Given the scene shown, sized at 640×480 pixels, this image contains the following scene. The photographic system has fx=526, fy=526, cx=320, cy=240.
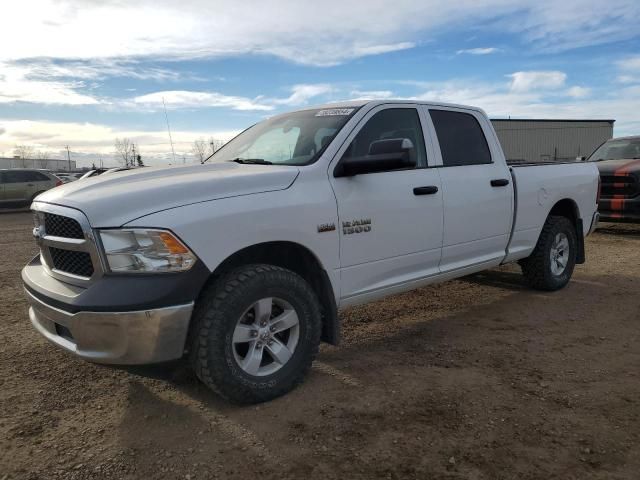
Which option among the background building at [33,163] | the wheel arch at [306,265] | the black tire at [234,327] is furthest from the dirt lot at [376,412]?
the background building at [33,163]

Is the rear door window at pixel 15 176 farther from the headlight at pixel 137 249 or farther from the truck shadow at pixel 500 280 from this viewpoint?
the headlight at pixel 137 249

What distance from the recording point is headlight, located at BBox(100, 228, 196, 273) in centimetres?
277

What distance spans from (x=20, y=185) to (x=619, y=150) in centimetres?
Result: 1806

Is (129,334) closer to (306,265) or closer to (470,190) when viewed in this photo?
(306,265)

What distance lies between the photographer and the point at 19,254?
887cm

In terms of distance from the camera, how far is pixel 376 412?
3.14m

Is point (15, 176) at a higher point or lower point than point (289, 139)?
lower

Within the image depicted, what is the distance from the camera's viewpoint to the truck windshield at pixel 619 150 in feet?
34.7

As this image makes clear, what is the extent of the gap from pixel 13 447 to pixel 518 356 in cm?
338

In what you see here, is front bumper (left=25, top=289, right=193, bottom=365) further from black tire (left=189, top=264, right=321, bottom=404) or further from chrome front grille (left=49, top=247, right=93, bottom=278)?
chrome front grille (left=49, top=247, right=93, bottom=278)

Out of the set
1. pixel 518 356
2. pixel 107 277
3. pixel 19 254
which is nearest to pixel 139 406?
pixel 107 277

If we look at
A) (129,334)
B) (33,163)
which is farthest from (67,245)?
(33,163)

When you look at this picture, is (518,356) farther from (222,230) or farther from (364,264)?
(222,230)

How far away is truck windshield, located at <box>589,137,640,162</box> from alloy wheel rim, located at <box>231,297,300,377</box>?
31.8ft
